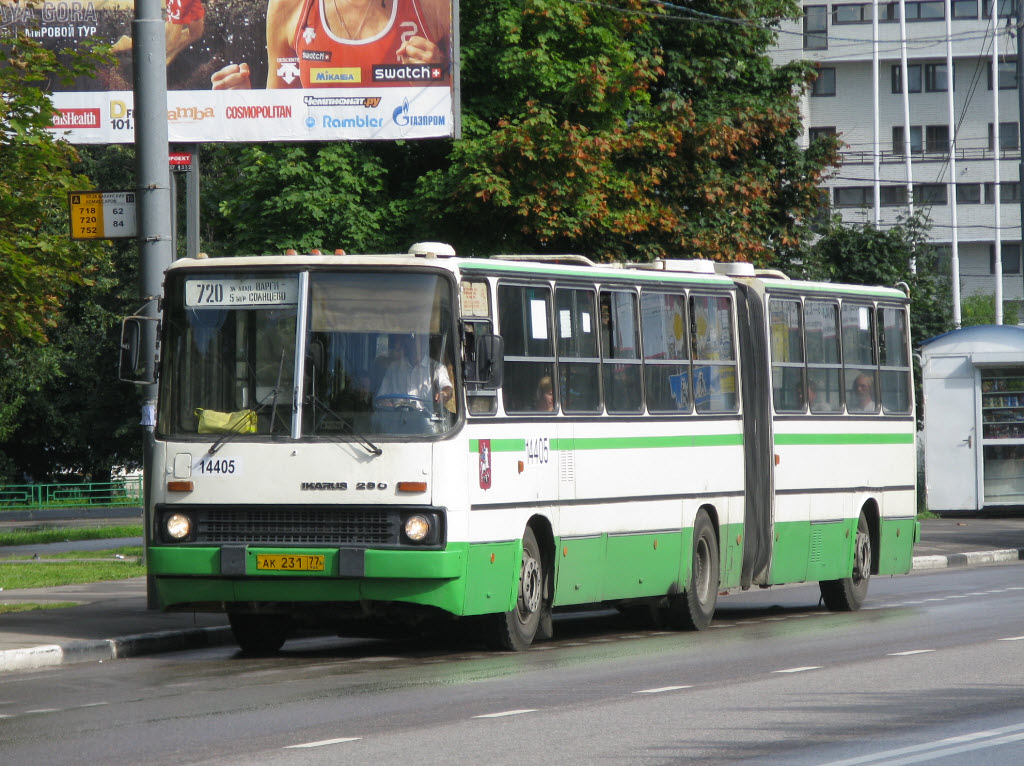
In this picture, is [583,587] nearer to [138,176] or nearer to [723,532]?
[723,532]

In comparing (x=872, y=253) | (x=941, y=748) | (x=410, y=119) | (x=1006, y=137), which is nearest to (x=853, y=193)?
(x=1006, y=137)

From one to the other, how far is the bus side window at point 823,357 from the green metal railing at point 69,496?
3661 cm

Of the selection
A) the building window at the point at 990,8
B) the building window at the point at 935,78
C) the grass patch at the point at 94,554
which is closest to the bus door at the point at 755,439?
the grass patch at the point at 94,554

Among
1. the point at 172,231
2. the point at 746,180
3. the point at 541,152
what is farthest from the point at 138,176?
the point at 746,180

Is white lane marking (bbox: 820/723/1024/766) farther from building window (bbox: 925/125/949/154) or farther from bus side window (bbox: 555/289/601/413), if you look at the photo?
building window (bbox: 925/125/949/154)

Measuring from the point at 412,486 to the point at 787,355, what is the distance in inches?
260

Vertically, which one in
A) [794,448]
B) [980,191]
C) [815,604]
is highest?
[980,191]

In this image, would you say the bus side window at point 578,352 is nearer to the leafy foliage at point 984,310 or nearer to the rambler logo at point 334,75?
the rambler logo at point 334,75

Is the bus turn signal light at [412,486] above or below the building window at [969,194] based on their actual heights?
below

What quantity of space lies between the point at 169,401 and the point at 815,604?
31.0ft

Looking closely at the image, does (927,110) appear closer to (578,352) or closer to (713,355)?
(713,355)

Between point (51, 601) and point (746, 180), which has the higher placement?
point (746, 180)

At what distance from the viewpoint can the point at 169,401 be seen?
14297 mm

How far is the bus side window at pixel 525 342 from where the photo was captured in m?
14.7
